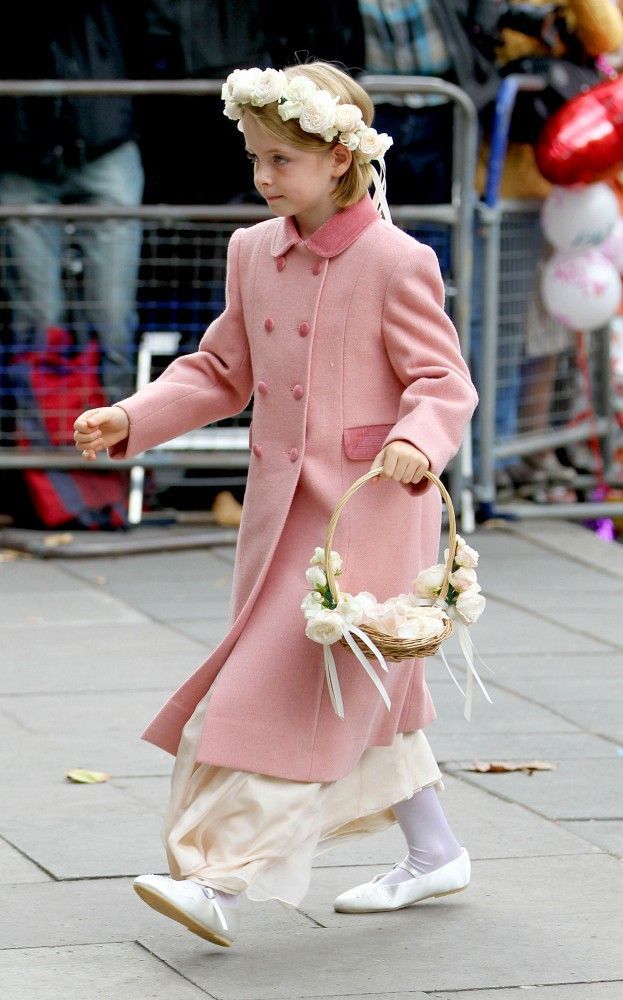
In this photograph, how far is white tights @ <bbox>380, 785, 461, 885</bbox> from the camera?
385 centimetres

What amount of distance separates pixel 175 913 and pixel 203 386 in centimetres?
107

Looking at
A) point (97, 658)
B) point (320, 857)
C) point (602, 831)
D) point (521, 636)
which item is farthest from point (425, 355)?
point (521, 636)

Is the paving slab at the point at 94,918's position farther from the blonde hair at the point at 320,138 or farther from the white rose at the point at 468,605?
the blonde hair at the point at 320,138

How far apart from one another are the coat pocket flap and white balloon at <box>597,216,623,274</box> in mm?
4787

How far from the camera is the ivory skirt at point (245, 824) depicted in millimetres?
3514

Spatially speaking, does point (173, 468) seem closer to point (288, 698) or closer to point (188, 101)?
point (188, 101)

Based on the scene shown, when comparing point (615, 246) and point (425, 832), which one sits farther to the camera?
point (615, 246)

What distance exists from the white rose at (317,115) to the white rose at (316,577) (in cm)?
83

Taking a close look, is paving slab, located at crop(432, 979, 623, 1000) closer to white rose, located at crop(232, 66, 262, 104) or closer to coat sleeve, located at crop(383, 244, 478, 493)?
coat sleeve, located at crop(383, 244, 478, 493)

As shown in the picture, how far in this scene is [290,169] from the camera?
361 cm

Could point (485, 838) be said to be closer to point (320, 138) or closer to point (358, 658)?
point (358, 658)

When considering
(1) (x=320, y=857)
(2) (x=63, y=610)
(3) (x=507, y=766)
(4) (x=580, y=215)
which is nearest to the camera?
(1) (x=320, y=857)

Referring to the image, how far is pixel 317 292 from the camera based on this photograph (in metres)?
3.67

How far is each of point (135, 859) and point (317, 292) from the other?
1.32 m
